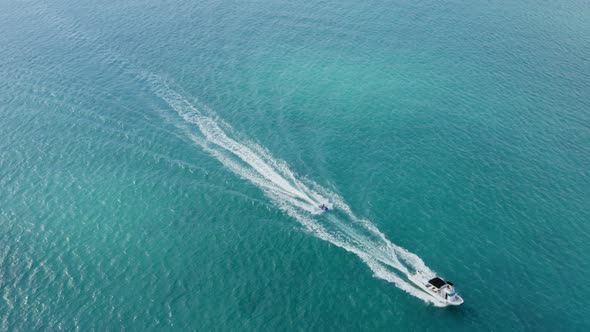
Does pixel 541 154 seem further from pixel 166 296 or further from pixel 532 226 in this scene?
pixel 166 296

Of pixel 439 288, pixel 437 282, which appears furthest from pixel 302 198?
pixel 439 288

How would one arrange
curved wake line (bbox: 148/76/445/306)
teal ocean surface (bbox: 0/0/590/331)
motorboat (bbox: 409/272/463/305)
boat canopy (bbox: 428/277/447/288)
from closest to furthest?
motorboat (bbox: 409/272/463/305), boat canopy (bbox: 428/277/447/288), teal ocean surface (bbox: 0/0/590/331), curved wake line (bbox: 148/76/445/306)

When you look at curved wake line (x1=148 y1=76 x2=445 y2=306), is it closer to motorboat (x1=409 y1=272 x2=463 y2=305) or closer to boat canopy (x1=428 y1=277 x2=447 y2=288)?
motorboat (x1=409 y1=272 x2=463 y2=305)

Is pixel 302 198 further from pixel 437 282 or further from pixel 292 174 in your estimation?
pixel 437 282

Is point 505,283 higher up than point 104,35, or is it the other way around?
point 104,35

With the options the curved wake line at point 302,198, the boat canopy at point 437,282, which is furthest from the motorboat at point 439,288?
the curved wake line at point 302,198

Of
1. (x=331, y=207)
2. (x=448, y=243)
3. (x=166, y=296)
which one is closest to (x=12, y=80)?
(x=166, y=296)

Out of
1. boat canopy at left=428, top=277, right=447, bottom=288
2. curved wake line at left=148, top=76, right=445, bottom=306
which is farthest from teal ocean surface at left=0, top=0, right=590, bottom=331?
boat canopy at left=428, top=277, right=447, bottom=288
